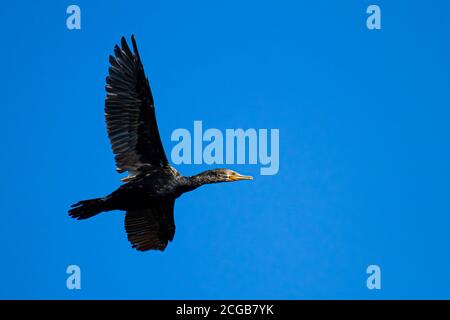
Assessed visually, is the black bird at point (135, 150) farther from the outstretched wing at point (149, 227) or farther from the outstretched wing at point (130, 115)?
the outstretched wing at point (149, 227)

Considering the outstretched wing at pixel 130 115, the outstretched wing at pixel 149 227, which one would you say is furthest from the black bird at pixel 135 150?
the outstretched wing at pixel 149 227

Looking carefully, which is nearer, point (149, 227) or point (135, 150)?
point (135, 150)

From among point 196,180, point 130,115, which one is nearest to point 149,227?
point 196,180

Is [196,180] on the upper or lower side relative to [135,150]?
lower

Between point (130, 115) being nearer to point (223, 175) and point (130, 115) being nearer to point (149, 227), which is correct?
point (223, 175)

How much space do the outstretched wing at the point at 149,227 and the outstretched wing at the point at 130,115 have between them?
1.18 meters

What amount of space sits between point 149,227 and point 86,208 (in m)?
2.15

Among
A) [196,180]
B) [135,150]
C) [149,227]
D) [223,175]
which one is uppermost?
[135,150]

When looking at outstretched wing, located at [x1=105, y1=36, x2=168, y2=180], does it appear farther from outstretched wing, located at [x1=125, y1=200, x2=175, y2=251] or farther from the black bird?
outstretched wing, located at [x1=125, y1=200, x2=175, y2=251]

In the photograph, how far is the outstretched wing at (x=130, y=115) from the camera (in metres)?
15.4

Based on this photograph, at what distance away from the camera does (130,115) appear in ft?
51.2

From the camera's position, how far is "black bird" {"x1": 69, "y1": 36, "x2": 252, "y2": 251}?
15.4m

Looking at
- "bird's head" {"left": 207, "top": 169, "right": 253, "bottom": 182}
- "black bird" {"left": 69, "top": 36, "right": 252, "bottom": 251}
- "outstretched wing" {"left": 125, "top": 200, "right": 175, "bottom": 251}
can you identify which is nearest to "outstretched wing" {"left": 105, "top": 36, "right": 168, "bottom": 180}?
"black bird" {"left": 69, "top": 36, "right": 252, "bottom": 251}
